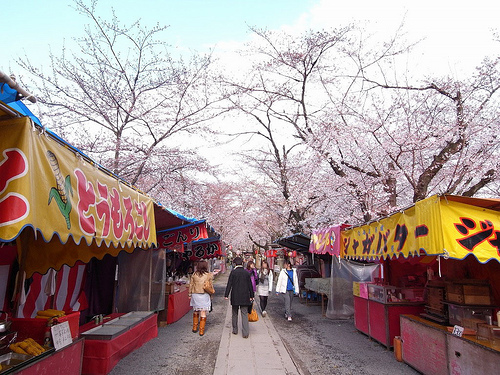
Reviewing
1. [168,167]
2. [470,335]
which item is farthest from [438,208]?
[168,167]

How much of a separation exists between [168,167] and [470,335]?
12176mm

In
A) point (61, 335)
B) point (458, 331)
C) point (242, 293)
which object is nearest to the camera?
point (61, 335)

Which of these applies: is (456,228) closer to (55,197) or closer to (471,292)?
Result: (471,292)

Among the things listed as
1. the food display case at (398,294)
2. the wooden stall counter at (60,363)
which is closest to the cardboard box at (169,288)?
the wooden stall counter at (60,363)

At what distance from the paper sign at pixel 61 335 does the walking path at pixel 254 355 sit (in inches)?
99.9

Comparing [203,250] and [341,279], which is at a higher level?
[203,250]

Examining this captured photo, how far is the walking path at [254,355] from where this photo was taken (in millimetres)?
5867

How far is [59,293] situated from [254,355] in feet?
13.5

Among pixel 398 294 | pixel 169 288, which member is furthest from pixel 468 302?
pixel 169 288

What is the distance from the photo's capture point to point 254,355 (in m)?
6.75

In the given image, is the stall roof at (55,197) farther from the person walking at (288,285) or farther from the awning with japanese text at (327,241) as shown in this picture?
the person walking at (288,285)

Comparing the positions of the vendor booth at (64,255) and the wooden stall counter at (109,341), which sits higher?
the vendor booth at (64,255)

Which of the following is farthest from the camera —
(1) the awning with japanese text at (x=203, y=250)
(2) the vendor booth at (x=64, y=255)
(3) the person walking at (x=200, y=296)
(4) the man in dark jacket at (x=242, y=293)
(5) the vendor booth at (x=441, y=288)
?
(1) the awning with japanese text at (x=203, y=250)

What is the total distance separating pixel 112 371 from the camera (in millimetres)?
5539
